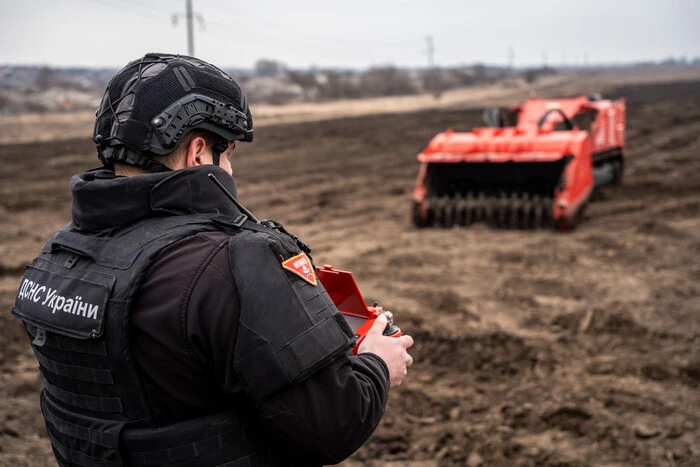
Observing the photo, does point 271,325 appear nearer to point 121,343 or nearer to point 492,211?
point 121,343

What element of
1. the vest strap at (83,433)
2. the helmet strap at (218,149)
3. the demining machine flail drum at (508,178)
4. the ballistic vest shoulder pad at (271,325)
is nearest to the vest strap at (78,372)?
the vest strap at (83,433)

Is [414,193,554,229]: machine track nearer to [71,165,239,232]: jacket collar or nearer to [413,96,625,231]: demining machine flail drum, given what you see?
Answer: [413,96,625,231]: demining machine flail drum

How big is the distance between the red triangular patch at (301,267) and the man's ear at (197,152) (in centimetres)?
40

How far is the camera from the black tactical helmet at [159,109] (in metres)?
1.75

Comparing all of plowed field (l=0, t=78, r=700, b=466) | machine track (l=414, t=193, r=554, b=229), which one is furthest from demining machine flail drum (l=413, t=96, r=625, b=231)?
plowed field (l=0, t=78, r=700, b=466)

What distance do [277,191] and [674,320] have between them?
831cm

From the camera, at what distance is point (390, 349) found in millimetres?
1949

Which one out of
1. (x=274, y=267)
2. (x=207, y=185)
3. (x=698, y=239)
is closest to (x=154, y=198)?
(x=207, y=185)

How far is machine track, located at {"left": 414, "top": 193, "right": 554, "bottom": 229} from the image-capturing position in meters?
8.73


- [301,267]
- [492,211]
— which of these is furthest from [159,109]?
[492,211]

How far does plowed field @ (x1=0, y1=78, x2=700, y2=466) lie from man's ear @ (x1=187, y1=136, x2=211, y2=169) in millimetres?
2594

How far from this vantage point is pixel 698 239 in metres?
7.98

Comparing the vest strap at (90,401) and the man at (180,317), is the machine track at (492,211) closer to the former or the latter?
the man at (180,317)

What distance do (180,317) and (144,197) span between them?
34cm
